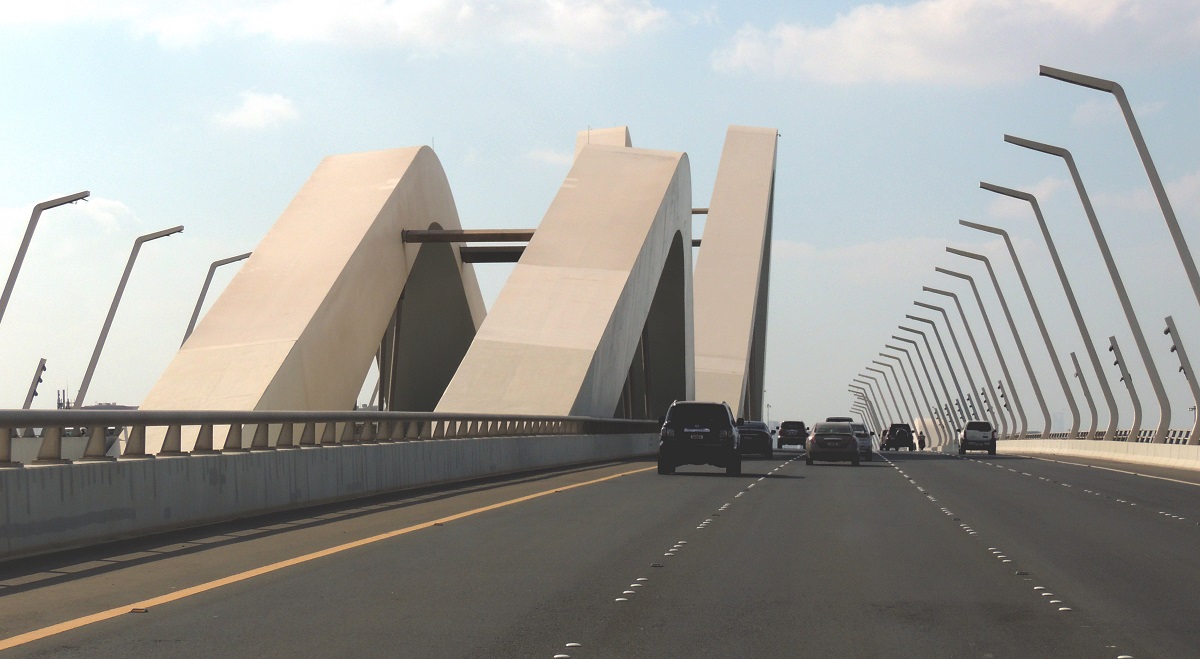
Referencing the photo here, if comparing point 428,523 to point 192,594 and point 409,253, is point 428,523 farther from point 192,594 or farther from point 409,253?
point 409,253

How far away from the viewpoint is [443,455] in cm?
2534

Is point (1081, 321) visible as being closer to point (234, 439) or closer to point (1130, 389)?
point (1130, 389)

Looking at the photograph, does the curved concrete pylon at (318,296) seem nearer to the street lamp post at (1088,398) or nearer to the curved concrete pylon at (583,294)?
the curved concrete pylon at (583,294)

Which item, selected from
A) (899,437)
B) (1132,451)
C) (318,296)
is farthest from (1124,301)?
(899,437)

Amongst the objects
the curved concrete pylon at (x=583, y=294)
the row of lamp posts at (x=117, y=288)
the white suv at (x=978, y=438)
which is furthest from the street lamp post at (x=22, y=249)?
the white suv at (x=978, y=438)

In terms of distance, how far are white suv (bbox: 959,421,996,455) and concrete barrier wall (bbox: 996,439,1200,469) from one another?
2981 mm

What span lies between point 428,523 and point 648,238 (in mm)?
34717

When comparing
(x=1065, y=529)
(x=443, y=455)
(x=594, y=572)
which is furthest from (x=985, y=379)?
(x=594, y=572)

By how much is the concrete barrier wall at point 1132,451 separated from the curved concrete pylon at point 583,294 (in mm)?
16745

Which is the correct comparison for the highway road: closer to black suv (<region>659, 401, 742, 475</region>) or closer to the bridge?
the bridge

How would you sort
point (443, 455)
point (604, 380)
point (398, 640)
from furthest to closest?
point (604, 380) → point (443, 455) → point (398, 640)

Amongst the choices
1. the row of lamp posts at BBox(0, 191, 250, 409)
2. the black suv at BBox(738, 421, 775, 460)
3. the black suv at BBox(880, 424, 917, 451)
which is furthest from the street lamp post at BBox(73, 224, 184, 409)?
the black suv at BBox(880, 424, 917, 451)

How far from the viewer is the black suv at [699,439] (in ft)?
104

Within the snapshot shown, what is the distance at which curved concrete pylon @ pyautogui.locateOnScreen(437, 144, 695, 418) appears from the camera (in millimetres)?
42531
